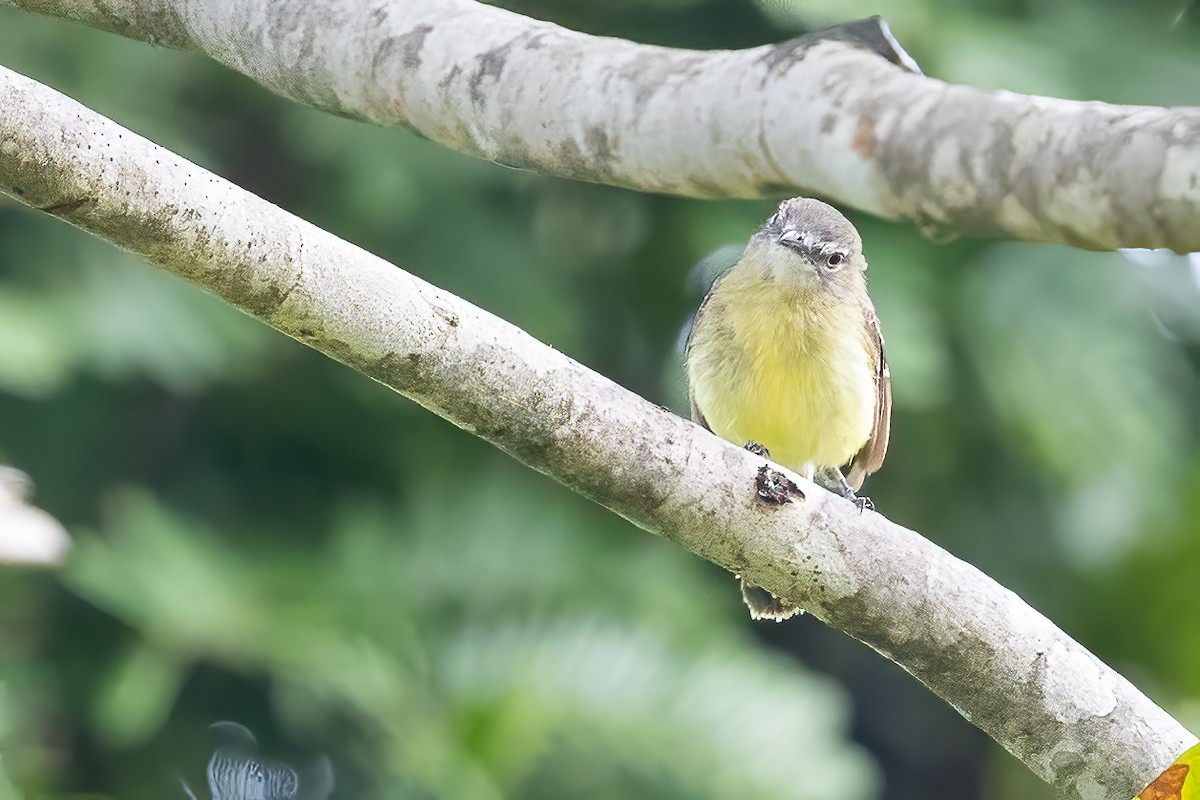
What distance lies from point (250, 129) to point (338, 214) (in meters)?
0.53

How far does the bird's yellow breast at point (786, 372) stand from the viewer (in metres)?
3.50

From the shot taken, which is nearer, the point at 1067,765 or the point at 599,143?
the point at 599,143

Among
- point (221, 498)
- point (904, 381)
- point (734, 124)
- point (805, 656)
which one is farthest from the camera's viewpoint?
point (805, 656)

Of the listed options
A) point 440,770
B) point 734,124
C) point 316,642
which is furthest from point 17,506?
point 734,124

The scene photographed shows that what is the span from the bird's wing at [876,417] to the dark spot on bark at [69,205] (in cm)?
245

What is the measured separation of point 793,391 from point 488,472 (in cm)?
186

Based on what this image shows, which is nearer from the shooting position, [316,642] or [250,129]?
[316,642]

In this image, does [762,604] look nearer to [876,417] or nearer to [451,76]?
[876,417]

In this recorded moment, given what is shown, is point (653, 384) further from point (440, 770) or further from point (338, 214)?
point (440, 770)

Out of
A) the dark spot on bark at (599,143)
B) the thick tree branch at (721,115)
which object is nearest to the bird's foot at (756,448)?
the thick tree branch at (721,115)

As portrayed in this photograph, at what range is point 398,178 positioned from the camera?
192 inches

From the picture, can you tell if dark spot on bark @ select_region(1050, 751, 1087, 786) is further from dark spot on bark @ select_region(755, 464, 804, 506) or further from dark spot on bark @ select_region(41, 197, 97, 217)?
dark spot on bark @ select_region(41, 197, 97, 217)

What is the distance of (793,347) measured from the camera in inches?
138

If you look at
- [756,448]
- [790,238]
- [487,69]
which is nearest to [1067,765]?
[756,448]
